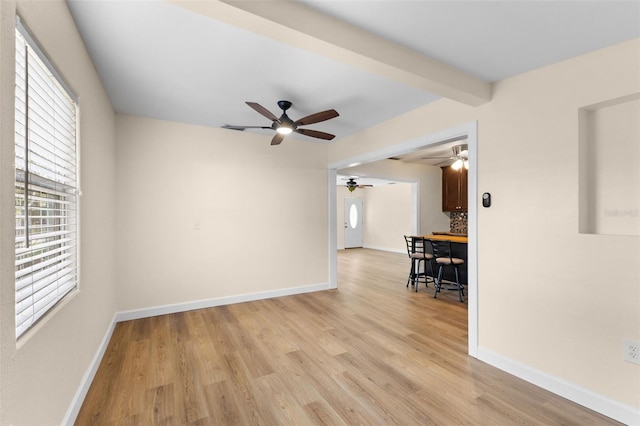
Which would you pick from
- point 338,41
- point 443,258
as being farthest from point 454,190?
point 338,41

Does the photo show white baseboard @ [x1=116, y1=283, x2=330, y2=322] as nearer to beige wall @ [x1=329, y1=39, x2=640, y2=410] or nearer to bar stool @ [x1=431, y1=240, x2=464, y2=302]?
bar stool @ [x1=431, y1=240, x2=464, y2=302]

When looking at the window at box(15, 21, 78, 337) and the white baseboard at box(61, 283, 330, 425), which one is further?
the white baseboard at box(61, 283, 330, 425)

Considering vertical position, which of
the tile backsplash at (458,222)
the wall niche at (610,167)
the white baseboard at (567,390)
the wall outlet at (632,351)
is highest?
the wall niche at (610,167)

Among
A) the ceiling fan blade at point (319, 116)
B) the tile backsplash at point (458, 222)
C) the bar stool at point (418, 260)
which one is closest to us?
the ceiling fan blade at point (319, 116)

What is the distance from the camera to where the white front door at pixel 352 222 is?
1088 centimetres

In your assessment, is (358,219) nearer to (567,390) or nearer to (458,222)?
(458,222)

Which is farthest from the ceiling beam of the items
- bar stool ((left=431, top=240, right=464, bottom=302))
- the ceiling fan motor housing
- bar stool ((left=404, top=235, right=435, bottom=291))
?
bar stool ((left=404, top=235, right=435, bottom=291))

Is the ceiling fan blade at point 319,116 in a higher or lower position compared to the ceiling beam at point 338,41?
lower

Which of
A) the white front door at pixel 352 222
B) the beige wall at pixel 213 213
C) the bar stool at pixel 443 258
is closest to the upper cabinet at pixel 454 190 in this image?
the bar stool at pixel 443 258

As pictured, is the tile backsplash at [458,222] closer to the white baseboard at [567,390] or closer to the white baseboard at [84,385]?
the white baseboard at [567,390]

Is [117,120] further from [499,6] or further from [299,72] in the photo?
[499,6]

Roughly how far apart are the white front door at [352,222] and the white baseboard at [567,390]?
8236 mm

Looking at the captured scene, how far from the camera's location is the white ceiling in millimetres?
1668

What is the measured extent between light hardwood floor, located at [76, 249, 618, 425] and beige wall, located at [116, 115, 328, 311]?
1.71ft
